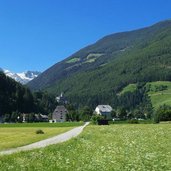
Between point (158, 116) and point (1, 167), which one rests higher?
point (158, 116)

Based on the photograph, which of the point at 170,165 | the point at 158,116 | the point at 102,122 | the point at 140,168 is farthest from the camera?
the point at 158,116

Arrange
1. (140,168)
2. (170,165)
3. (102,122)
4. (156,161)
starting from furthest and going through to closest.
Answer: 1. (102,122)
2. (156,161)
3. (170,165)
4. (140,168)

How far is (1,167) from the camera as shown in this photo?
19859mm

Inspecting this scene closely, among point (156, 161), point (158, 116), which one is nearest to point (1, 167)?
point (156, 161)

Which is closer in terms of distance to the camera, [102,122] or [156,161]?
[156,161]

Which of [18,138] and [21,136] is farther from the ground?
[21,136]

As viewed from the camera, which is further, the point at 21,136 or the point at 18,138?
the point at 21,136

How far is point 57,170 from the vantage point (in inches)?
706

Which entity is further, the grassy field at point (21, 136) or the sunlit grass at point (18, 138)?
the grassy field at point (21, 136)

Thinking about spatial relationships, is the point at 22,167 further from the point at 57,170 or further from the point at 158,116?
the point at 158,116

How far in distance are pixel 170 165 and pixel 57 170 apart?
4361 millimetres

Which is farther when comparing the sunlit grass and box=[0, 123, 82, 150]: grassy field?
box=[0, 123, 82, 150]: grassy field

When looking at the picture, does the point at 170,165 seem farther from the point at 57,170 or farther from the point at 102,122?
the point at 102,122

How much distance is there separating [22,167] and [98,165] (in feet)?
11.9
